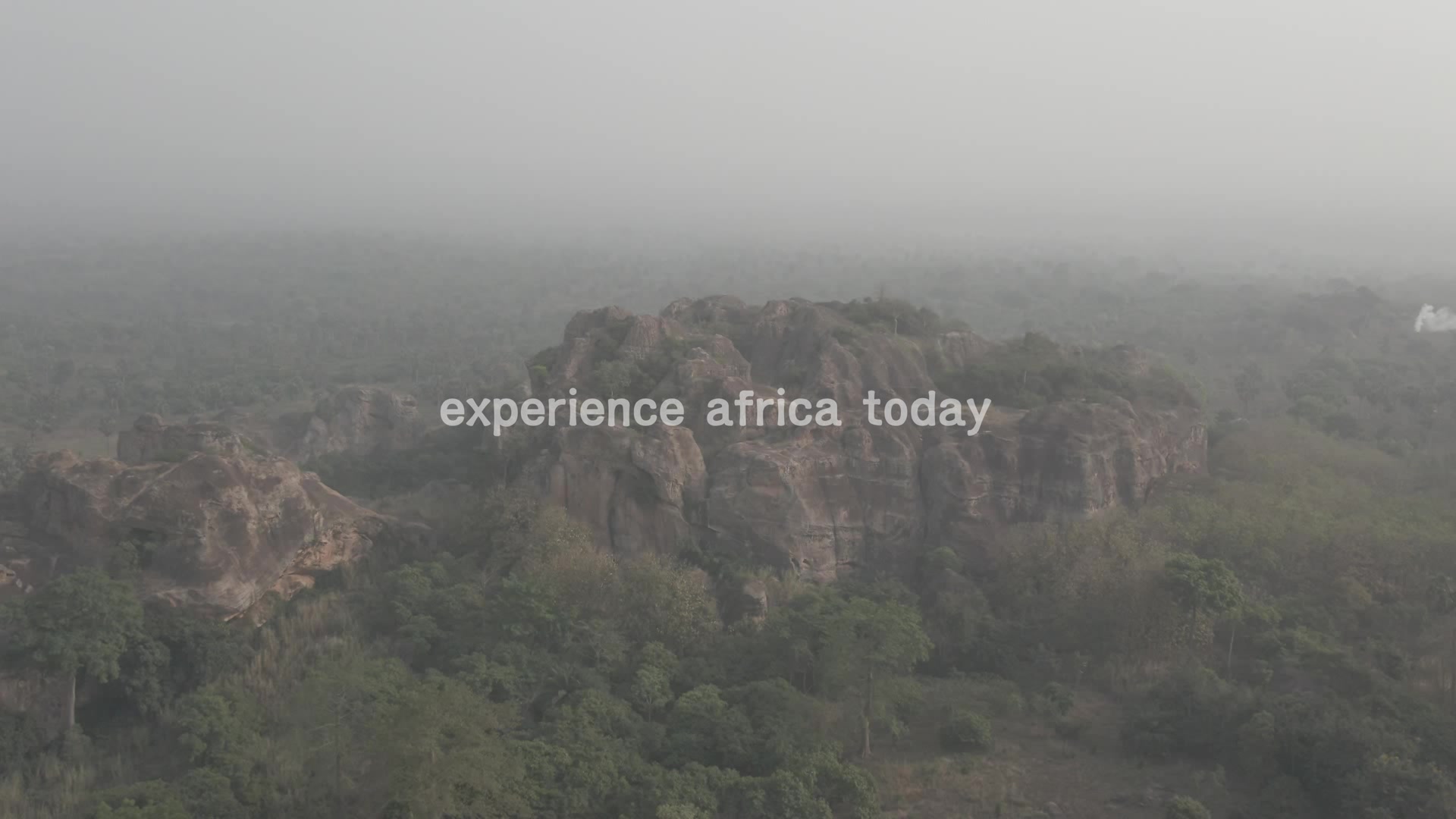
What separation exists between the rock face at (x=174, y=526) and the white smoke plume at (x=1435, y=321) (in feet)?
310

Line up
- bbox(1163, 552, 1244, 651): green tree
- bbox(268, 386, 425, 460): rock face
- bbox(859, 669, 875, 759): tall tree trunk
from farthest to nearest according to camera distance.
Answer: bbox(268, 386, 425, 460): rock face, bbox(1163, 552, 1244, 651): green tree, bbox(859, 669, 875, 759): tall tree trunk

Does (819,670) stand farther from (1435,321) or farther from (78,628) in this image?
Result: (1435,321)

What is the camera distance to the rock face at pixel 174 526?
27.8 m

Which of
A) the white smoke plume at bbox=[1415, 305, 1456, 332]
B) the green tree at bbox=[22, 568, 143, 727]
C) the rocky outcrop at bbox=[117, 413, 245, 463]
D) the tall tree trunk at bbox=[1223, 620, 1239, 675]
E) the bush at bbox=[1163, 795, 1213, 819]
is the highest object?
the white smoke plume at bbox=[1415, 305, 1456, 332]

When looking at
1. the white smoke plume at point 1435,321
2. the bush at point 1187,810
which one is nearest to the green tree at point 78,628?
the bush at point 1187,810

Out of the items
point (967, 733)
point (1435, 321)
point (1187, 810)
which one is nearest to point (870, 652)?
point (967, 733)

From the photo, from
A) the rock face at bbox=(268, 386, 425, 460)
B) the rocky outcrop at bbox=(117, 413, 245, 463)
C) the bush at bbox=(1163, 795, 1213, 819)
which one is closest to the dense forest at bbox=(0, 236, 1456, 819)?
the bush at bbox=(1163, 795, 1213, 819)

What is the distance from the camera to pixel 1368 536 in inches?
1287

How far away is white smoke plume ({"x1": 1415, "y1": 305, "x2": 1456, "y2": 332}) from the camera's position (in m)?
90.6

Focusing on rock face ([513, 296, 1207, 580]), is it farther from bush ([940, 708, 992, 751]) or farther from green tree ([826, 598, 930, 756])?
bush ([940, 708, 992, 751])

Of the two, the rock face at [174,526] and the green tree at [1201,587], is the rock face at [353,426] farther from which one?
the green tree at [1201,587]

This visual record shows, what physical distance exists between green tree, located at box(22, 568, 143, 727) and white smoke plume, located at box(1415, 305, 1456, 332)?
325 ft

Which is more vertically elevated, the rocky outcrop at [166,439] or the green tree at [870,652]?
the rocky outcrop at [166,439]

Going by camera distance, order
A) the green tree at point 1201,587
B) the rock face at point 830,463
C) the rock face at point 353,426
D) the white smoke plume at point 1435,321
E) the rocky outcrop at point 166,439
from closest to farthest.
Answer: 1. the green tree at point 1201,587
2. the rock face at point 830,463
3. the rocky outcrop at point 166,439
4. the rock face at point 353,426
5. the white smoke plume at point 1435,321
